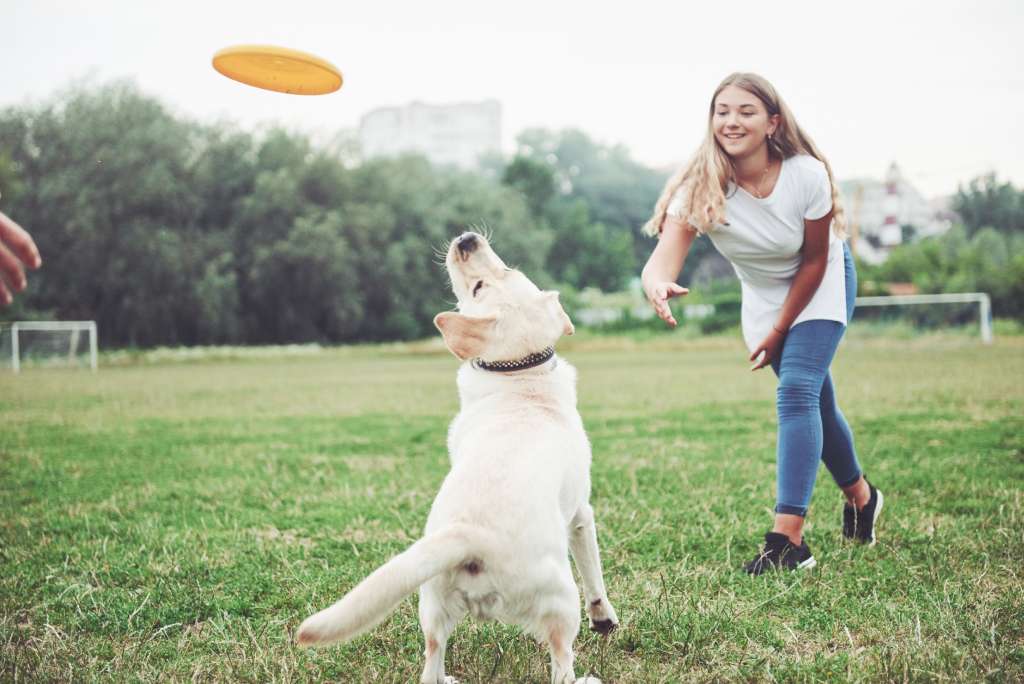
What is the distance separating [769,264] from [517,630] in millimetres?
1978

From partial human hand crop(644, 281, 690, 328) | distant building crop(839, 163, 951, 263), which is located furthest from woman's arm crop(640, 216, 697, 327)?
distant building crop(839, 163, 951, 263)

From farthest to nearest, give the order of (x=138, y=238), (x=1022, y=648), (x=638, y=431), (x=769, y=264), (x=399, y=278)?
(x=399, y=278) < (x=138, y=238) < (x=638, y=431) < (x=769, y=264) < (x=1022, y=648)

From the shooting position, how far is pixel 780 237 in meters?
3.61

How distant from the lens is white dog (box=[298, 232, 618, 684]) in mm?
2172

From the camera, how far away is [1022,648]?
8.20 feet

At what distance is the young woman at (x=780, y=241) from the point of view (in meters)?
3.57

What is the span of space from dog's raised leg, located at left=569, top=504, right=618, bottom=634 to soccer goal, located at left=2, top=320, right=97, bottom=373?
78.6ft

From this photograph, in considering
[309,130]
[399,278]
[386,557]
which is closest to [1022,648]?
[386,557]

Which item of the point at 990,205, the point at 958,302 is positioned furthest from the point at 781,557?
the point at 990,205

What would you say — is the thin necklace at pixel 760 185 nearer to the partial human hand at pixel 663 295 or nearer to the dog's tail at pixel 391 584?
the partial human hand at pixel 663 295

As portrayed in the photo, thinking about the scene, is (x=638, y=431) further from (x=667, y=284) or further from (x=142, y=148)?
(x=142, y=148)

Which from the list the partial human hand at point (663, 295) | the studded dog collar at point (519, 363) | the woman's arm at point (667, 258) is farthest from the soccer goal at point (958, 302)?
the studded dog collar at point (519, 363)

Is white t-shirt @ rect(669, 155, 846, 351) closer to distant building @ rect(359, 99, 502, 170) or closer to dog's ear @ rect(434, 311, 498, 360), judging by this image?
dog's ear @ rect(434, 311, 498, 360)

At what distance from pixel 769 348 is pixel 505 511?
77.8 inches
